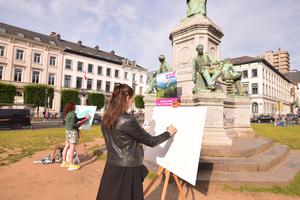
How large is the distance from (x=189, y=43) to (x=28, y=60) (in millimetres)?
37126

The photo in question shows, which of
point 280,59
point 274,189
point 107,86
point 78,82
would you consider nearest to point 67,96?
point 78,82

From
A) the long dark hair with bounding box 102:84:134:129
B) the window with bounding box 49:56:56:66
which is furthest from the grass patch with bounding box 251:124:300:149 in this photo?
the window with bounding box 49:56:56:66

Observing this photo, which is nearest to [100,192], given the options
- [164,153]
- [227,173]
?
[164,153]

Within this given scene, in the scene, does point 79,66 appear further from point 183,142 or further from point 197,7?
point 183,142

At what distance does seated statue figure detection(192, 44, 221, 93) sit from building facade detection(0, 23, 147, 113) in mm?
37838

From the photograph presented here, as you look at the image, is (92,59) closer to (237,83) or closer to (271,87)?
(237,83)

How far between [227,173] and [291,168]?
2295 mm

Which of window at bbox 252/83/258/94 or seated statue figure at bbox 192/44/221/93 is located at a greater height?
window at bbox 252/83/258/94

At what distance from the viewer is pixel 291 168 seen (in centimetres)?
576

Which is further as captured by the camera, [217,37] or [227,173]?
[217,37]

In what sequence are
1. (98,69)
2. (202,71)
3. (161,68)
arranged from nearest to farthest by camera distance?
(202,71) → (161,68) → (98,69)

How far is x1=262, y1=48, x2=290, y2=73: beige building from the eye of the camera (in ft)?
356

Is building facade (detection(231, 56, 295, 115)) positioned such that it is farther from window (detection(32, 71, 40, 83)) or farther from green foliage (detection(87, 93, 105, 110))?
window (detection(32, 71, 40, 83))

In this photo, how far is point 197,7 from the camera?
33.6ft
